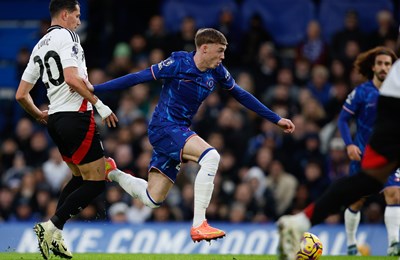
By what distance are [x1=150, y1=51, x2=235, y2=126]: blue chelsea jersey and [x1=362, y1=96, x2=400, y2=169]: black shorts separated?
3.00 meters

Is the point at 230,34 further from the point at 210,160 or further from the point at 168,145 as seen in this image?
the point at 210,160

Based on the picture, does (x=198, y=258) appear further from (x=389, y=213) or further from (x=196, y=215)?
(x=389, y=213)

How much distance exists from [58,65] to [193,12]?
10043 millimetres

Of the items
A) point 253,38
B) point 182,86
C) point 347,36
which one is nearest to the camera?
point 182,86

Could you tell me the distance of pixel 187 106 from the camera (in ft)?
33.8

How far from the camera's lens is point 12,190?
674 inches

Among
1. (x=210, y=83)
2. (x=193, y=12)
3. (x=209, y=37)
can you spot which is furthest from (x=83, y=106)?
(x=193, y=12)

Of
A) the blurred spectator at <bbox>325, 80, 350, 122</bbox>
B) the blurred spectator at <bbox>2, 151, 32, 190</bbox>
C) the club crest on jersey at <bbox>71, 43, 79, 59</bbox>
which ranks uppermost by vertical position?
the club crest on jersey at <bbox>71, 43, 79, 59</bbox>

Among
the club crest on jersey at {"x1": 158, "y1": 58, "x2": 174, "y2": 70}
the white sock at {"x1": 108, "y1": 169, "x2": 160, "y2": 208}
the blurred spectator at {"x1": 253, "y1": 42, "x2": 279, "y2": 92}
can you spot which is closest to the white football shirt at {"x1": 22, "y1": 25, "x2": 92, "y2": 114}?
the club crest on jersey at {"x1": 158, "y1": 58, "x2": 174, "y2": 70}

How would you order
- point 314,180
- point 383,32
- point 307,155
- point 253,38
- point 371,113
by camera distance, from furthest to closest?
point 253,38, point 383,32, point 307,155, point 314,180, point 371,113

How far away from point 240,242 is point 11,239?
3.56 m

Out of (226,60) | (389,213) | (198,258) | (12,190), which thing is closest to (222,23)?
(226,60)

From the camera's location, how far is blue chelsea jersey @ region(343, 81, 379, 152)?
11695 millimetres

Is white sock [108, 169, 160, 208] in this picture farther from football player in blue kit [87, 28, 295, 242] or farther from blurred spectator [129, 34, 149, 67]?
blurred spectator [129, 34, 149, 67]
